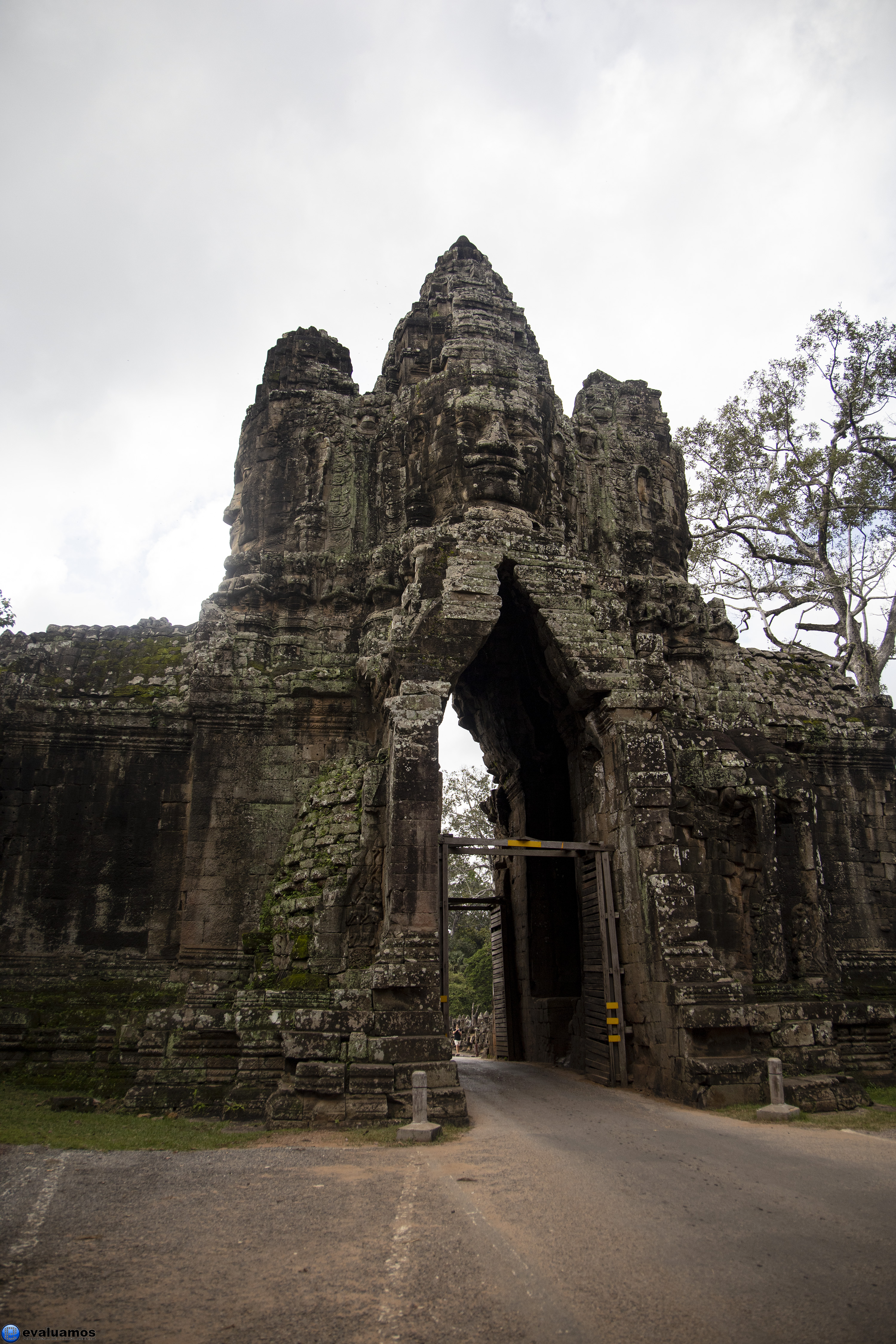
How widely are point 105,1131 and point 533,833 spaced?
28.3ft

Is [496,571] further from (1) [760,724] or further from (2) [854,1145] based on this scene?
(2) [854,1145]

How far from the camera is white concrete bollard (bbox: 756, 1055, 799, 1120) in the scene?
8.30 metres

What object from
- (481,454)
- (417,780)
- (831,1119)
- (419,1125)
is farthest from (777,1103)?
(481,454)

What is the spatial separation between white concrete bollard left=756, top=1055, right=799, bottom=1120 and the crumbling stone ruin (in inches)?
20.4

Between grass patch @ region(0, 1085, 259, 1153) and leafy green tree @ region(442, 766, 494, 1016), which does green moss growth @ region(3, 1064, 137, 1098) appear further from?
leafy green tree @ region(442, 766, 494, 1016)

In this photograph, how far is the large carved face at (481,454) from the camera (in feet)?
42.9

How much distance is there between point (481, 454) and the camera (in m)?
13.1

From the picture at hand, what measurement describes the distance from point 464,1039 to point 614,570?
55.4ft

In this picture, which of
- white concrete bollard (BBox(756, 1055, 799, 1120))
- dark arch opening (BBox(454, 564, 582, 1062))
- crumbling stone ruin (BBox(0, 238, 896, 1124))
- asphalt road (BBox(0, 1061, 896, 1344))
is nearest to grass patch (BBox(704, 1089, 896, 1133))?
white concrete bollard (BBox(756, 1055, 799, 1120))

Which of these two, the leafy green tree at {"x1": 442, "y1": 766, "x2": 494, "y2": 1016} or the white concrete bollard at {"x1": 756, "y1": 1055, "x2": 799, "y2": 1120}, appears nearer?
the white concrete bollard at {"x1": 756, "y1": 1055, "x2": 799, "y2": 1120}

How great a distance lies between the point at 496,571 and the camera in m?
11.5

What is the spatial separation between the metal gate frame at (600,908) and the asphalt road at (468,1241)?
107 inches

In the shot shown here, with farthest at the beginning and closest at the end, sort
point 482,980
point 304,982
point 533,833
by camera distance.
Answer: point 482,980 → point 533,833 → point 304,982

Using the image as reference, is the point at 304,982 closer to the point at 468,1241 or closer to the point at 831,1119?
the point at 468,1241
